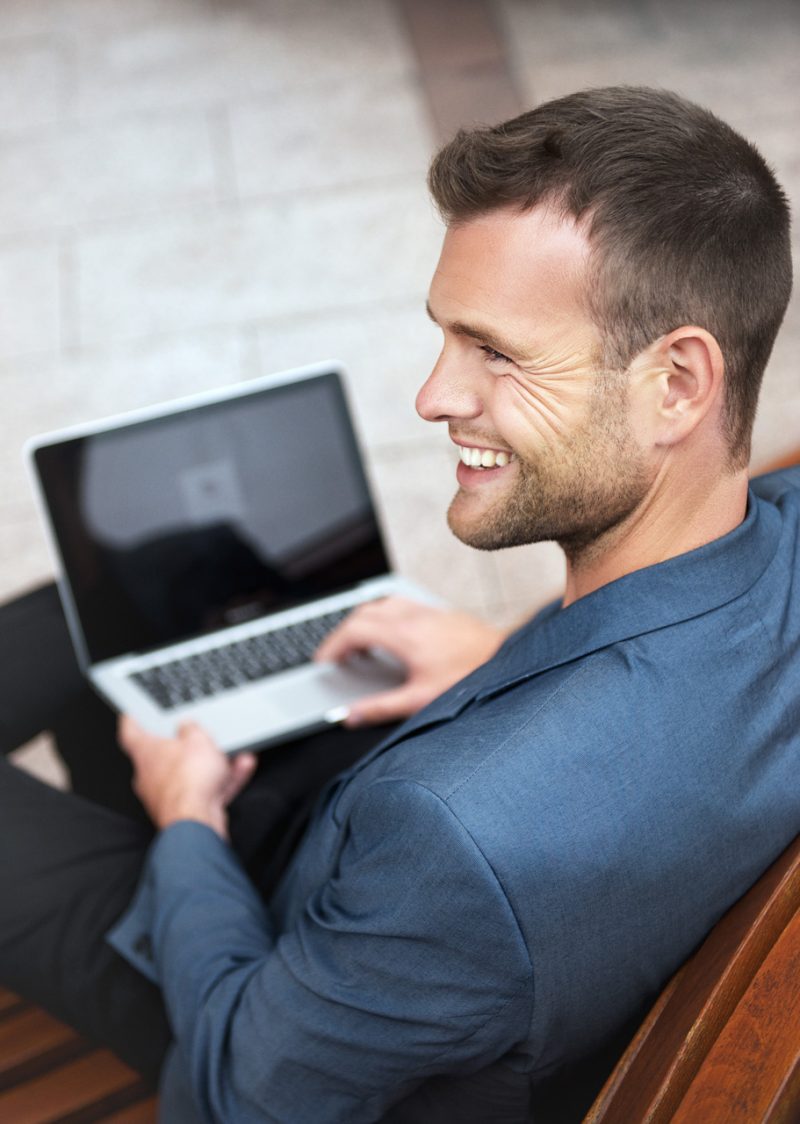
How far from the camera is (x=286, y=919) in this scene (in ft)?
3.84

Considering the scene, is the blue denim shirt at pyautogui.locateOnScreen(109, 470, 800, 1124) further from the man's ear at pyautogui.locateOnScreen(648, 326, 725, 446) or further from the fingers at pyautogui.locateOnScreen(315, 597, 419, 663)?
the fingers at pyautogui.locateOnScreen(315, 597, 419, 663)

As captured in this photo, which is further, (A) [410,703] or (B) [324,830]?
(A) [410,703]

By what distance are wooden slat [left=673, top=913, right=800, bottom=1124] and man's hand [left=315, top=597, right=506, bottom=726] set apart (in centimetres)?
70

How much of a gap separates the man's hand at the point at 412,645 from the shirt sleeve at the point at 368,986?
42cm

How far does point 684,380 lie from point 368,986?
51cm

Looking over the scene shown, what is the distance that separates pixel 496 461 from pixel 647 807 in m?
0.33

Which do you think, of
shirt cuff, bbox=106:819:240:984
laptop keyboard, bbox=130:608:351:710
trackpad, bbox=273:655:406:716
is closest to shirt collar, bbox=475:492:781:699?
shirt cuff, bbox=106:819:240:984

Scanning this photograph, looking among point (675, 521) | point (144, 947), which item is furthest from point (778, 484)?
point (144, 947)

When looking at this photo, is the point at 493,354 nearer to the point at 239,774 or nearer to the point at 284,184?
the point at 239,774

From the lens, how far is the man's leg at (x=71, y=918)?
1.19m

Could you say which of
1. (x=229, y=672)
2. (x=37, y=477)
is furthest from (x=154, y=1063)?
(x=37, y=477)

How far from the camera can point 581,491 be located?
40.2 inches

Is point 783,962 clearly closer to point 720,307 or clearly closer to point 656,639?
point 656,639

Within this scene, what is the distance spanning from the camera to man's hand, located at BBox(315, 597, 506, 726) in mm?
1471
